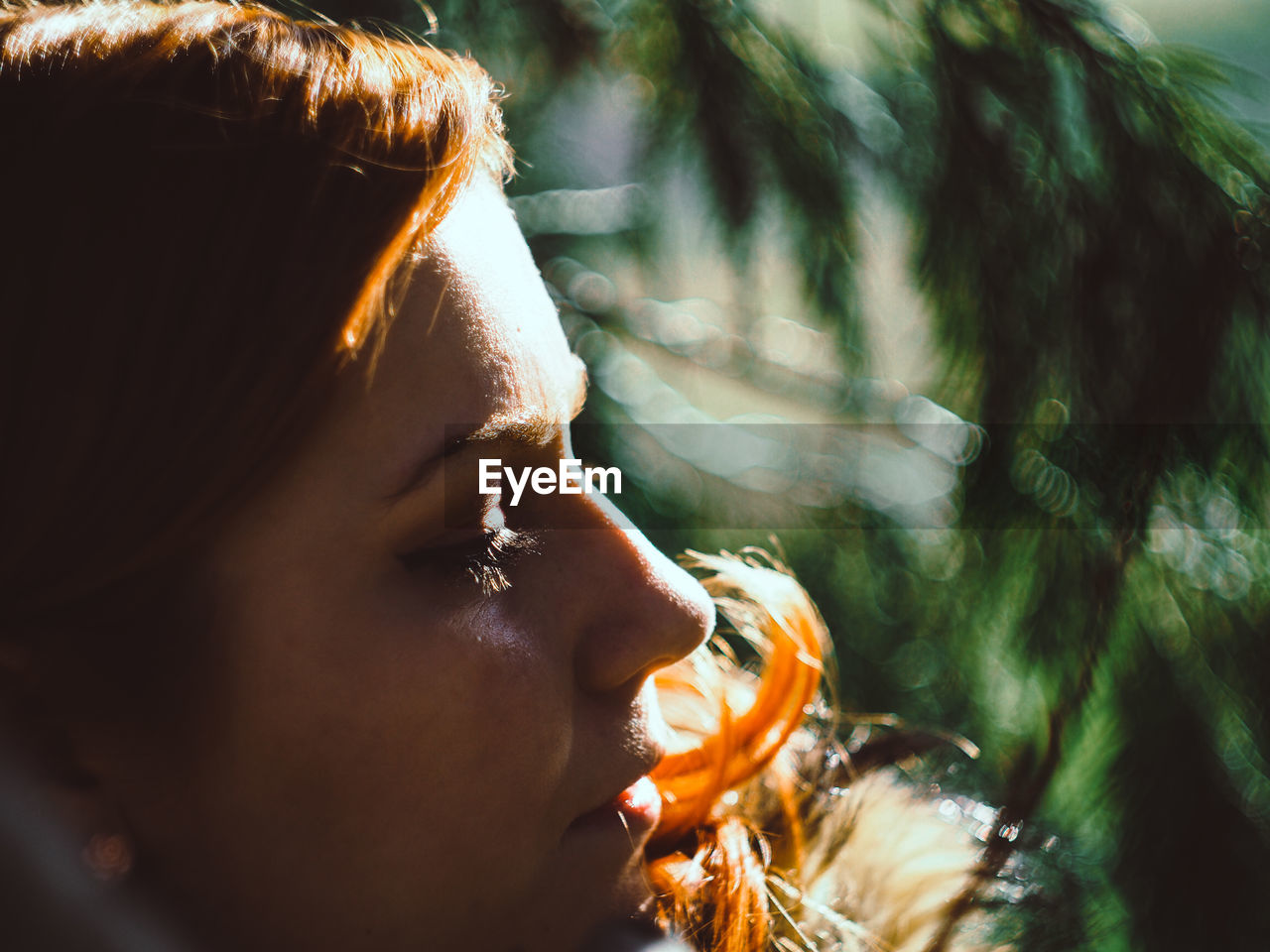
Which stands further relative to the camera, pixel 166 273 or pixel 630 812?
pixel 630 812

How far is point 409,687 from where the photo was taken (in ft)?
1.75

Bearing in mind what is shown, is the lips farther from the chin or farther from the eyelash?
the eyelash

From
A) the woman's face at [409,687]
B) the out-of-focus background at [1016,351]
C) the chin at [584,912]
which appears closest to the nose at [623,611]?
the woman's face at [409,687]

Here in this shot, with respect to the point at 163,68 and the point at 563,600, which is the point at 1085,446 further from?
the point at 163,68

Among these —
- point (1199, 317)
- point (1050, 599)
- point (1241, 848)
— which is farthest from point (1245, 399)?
point (1241, 848)

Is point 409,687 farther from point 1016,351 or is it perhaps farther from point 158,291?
point 1016,351

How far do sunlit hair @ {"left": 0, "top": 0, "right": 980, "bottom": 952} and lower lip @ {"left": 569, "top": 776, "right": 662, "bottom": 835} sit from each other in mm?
281

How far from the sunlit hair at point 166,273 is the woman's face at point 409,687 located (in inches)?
1.2

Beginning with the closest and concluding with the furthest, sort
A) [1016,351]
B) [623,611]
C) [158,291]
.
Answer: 1. [158,291]
2. [623,611]
3. [1016,351]

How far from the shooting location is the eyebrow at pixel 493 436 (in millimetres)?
530

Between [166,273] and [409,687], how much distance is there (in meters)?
0.25

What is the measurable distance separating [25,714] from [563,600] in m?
0.30

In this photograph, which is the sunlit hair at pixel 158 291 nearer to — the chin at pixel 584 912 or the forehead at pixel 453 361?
the forehead at pixel 453 361

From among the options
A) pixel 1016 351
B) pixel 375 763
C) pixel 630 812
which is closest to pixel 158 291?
pixel 375 763
